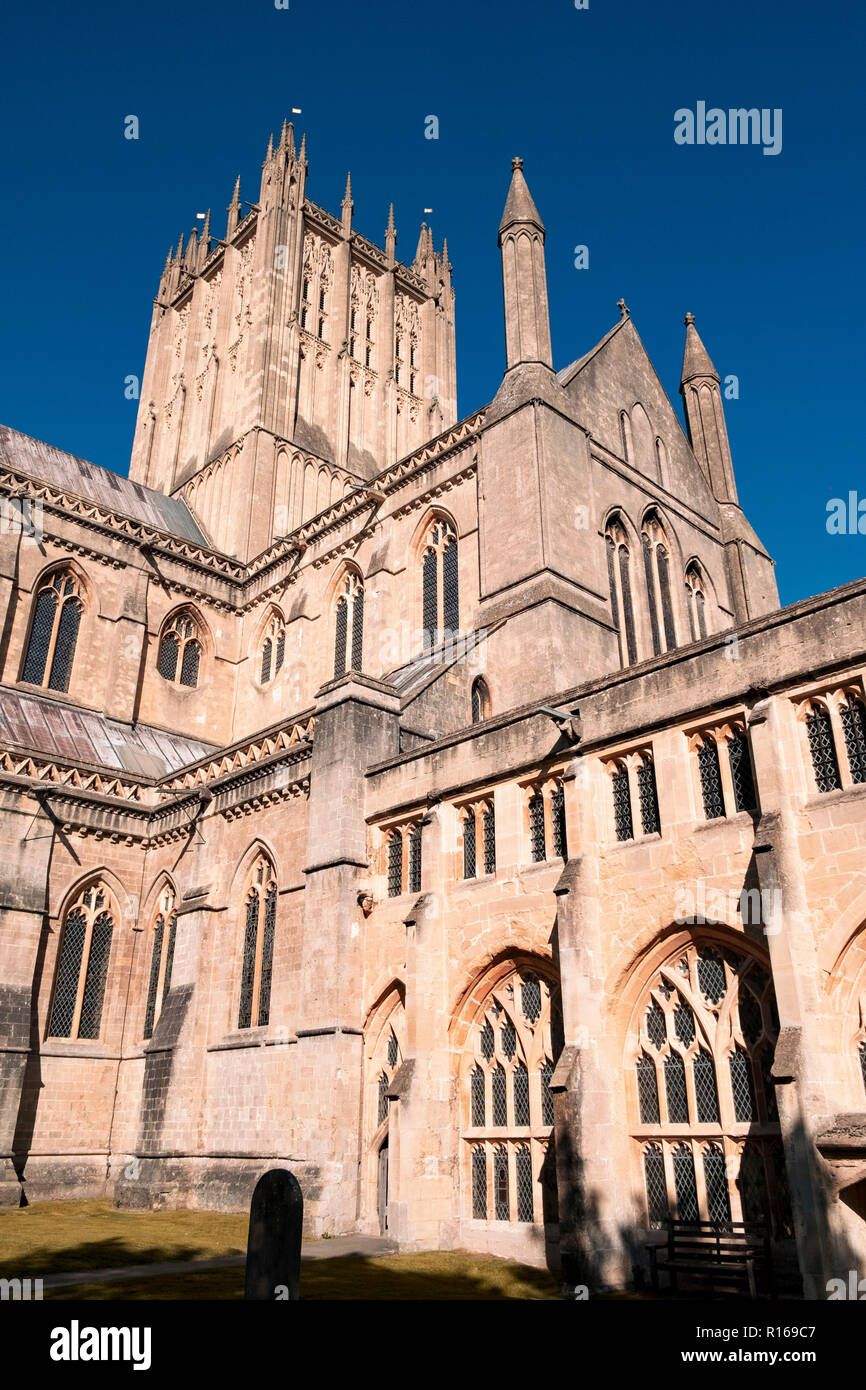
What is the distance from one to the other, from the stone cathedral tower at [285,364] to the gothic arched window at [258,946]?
19.1 meters

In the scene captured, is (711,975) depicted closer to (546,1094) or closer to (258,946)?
(546,1094)

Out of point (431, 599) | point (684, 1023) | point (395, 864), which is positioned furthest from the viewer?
point (431, 599)

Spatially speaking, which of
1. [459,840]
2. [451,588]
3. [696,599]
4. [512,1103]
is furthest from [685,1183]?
[696,599]

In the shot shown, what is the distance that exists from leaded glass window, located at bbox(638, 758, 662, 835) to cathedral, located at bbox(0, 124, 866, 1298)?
0.30 feet

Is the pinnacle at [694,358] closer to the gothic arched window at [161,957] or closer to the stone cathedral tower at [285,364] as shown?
the stone cathedral tower at [285,364]

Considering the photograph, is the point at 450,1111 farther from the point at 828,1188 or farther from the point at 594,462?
the point at 594,462

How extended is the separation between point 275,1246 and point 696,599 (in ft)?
76.5

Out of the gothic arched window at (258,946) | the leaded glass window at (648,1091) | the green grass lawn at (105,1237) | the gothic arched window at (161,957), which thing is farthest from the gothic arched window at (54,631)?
the leaded glass window at (648,1091)

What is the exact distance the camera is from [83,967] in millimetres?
24000

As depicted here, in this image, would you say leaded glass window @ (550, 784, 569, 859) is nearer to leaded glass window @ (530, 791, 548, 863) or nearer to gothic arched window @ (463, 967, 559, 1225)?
leaded glass window @ (530, 791, 548, 863)

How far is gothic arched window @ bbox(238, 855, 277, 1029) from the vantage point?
2061cm

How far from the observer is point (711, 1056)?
12.9 meters
